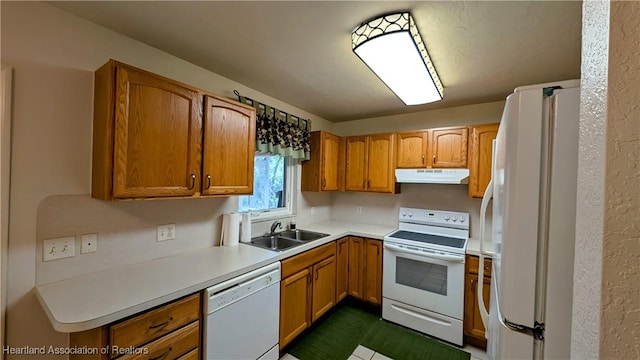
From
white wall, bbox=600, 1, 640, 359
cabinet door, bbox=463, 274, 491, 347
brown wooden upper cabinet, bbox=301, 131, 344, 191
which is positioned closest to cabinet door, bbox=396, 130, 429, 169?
brown wooden upper cabinet, bbox=301, 131, 344, 191

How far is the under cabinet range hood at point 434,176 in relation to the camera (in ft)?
8.29

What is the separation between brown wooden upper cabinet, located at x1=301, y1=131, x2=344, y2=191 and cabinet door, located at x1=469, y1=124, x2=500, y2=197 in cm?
146

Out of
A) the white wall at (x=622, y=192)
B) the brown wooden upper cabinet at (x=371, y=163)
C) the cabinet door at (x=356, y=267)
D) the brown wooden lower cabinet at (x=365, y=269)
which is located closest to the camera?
the white wall at (x=622, y=192)

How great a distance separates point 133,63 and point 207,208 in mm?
1123

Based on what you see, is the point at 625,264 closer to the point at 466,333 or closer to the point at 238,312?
the point at 238,312

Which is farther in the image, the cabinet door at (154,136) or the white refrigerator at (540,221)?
the cabinet door at (154,136)

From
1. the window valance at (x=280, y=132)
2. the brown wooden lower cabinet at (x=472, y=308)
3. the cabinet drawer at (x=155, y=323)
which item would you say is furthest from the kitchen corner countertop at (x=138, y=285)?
the brown wooden lower cabinet at (x=472, y=308)

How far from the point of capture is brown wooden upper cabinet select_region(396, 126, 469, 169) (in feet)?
8.50

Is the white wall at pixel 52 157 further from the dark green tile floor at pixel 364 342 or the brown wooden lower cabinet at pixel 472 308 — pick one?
the brown wooden lower cabinet at pixel 472 308

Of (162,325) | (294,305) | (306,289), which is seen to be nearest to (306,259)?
(306,289)

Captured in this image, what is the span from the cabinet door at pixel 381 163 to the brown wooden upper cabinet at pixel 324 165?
40 centimetres

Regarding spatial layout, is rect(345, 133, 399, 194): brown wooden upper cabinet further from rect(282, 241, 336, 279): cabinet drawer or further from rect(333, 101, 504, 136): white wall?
rect(282, 241, 336, 279): cabinet drawer

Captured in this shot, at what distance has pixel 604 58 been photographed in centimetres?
35

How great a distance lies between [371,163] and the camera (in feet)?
10.2
